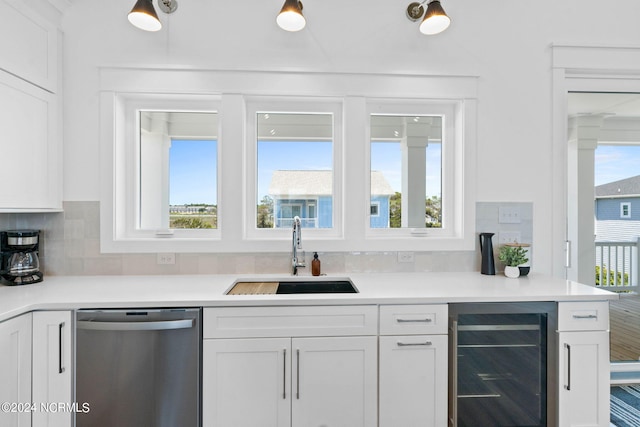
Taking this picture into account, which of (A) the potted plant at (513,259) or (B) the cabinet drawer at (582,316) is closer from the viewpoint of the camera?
(B) the cabinet drawer at (582,316)

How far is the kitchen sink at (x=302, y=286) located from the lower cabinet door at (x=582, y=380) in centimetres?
118

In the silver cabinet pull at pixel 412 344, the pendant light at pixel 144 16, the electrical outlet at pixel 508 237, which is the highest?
the pendant light at pixel 144 16

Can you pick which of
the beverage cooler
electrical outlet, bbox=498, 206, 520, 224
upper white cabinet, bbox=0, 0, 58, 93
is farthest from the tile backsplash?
upper white cabinet, bbox=0, 0, 58, 93

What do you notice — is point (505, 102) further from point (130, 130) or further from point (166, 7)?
point (130, 130)

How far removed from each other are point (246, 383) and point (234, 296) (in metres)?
0.43

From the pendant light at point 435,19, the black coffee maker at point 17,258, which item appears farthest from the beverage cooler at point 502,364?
the black coffee maker at point 17,258

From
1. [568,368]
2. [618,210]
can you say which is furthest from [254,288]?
[618,210]

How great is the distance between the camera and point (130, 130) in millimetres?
2170

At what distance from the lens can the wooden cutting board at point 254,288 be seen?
182 cm

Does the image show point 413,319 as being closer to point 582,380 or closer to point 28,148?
point 582,380

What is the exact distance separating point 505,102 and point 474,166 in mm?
517

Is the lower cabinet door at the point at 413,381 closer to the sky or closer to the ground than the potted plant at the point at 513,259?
closer to the ground

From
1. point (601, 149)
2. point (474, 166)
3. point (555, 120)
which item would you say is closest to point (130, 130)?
point (474, 166)

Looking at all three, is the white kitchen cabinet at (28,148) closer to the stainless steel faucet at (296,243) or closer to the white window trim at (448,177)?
the stainless steel faucet at (296,243)
